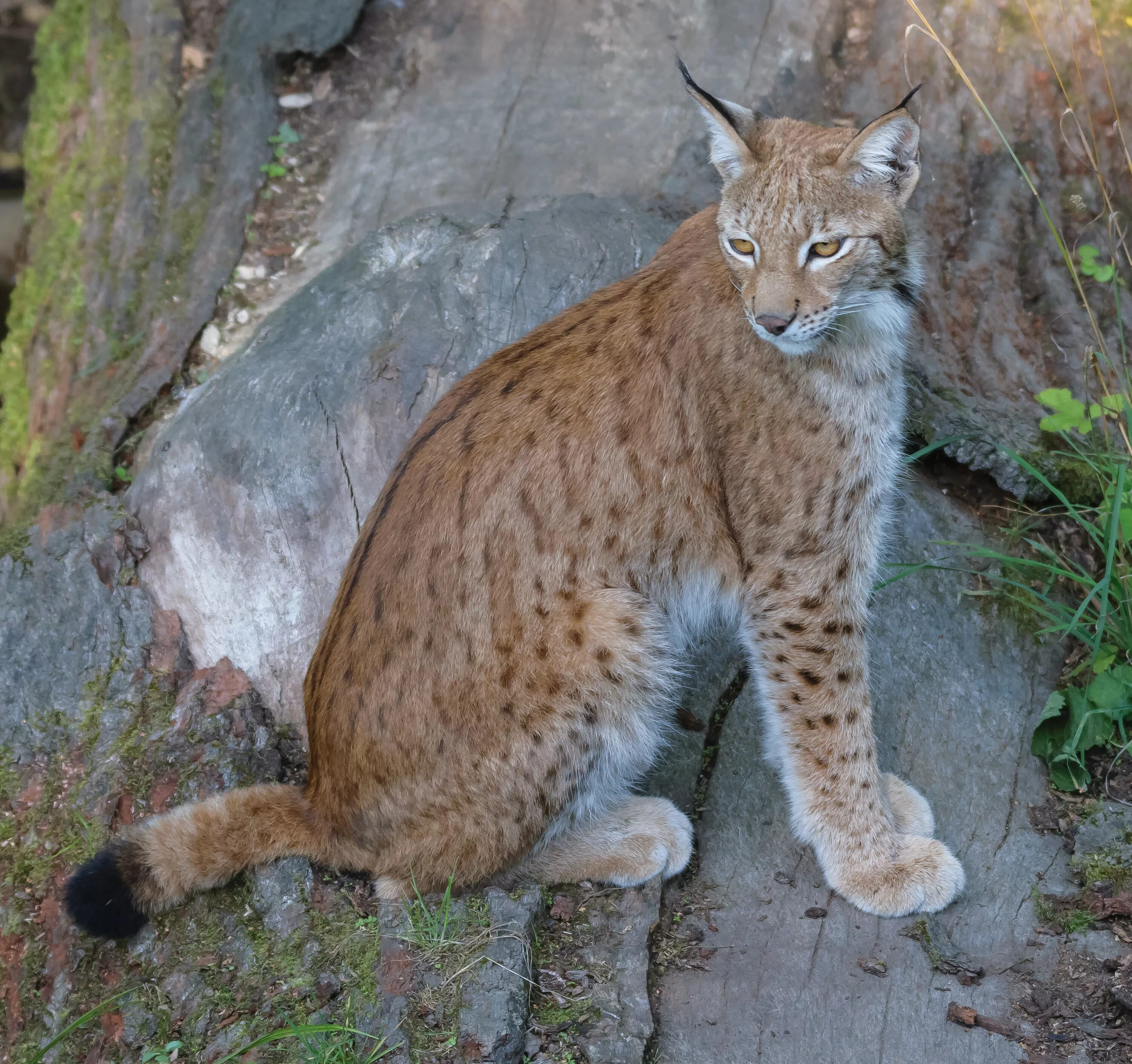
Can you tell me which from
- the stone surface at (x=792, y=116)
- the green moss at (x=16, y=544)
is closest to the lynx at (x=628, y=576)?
the stone surface at (x=792, y=116)

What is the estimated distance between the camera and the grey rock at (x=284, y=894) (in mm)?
2918

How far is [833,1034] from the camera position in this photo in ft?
8.92

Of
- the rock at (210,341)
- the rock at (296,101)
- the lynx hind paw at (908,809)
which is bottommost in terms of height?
the lynx hind paw at (908,809)

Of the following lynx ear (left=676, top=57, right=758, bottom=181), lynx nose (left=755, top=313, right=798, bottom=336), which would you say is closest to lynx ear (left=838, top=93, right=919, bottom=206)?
lynx ear (left=676, top=57, right=758, bottom=181)

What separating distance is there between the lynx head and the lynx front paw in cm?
141

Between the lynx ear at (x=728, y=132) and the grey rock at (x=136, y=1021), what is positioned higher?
the lynx ear at (x=728, y=132)

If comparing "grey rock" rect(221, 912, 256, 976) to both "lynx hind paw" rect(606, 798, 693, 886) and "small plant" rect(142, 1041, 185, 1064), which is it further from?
"lynx hind paw" rect(606, 798, 693, 886)

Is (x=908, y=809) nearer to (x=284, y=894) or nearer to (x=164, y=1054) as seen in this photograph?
(x=284, y=894)

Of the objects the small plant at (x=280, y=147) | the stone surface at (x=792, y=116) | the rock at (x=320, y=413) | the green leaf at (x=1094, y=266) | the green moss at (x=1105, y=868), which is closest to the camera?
the green moss at (x=1105, y=868)

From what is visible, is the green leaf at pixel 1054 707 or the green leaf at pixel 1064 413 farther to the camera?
the green leaf at pixel 1064 413

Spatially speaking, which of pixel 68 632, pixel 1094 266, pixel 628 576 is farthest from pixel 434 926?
pixel 1094 266

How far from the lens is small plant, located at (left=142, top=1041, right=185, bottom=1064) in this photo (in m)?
2.72

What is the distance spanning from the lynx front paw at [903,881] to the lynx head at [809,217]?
4.61 feet

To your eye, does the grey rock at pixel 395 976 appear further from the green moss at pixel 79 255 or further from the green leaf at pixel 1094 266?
the green leaf at pixel 1094 266
